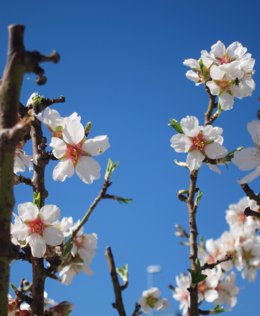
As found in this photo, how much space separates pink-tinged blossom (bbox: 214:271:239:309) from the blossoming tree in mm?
1170

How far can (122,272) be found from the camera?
11.9 feet

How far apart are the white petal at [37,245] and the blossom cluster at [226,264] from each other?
7.51ft

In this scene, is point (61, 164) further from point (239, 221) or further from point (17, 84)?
point (239, 221)

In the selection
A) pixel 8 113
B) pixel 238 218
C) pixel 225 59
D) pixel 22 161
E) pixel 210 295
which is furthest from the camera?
pixel 238 218

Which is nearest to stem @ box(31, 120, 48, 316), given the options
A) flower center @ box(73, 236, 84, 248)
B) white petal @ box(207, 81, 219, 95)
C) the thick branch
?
the thick branch

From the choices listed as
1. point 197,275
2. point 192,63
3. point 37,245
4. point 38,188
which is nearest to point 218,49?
point 192,63

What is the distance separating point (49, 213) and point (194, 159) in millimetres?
1205

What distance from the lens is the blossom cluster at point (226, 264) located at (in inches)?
177

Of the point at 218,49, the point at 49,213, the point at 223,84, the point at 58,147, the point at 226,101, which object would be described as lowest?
the point at 49,213

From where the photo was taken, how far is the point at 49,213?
258 centimetres

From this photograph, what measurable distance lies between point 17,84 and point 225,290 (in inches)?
161

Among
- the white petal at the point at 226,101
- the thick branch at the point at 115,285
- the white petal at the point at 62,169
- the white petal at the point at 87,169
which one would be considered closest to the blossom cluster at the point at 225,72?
the white petal at the point at 226,101

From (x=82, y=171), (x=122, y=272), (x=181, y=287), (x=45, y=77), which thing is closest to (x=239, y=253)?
(x=181, y=287)

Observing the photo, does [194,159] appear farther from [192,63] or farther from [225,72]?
Answer: [192,63]
